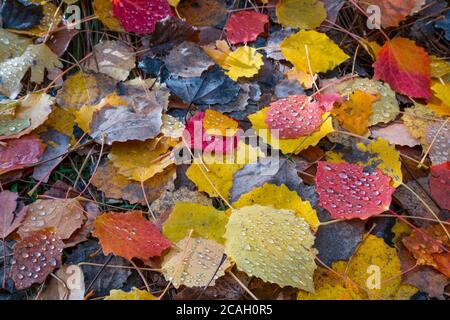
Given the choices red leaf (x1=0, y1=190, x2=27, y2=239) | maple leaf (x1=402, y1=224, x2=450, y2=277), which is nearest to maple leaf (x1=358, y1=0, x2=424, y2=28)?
maple leaf (x1=402, y1=224, x2=450, y2=277)

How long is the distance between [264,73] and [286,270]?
2.07 ft

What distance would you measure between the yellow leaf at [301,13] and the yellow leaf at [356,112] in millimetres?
301

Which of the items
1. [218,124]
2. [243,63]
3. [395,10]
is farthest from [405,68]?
[218,124]

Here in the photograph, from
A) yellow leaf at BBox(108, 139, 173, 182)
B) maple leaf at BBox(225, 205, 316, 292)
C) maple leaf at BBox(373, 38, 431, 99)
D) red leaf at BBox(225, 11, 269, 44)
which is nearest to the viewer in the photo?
maple leaf at BBox(225, 205, 316, 292)

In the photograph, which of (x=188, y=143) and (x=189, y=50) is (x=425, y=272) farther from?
(x=189, y=50)

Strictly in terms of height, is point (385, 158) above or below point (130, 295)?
above

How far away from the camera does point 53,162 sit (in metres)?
1.18

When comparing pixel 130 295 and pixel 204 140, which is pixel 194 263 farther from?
pixel 204 140

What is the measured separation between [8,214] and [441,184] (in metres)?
1.01

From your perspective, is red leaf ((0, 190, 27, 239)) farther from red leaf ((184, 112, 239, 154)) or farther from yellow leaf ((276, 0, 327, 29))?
yellow leaf ((276, 0, 327, 29))

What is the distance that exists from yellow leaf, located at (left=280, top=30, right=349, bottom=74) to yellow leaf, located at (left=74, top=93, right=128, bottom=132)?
497 millimetres

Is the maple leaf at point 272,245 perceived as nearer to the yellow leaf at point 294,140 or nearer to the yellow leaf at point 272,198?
the yellow leaf at point 272,198

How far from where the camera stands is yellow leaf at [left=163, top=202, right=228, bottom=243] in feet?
3.36

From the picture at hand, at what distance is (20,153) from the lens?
1164mm
